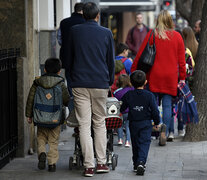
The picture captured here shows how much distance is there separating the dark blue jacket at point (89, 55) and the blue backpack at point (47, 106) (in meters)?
0.31

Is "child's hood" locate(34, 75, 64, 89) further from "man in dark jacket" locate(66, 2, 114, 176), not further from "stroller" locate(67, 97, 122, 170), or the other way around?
"stroller" locate(67, 97, 122, 170)

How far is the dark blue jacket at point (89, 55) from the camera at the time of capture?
23.7 feet

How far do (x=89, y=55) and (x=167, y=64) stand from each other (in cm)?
251

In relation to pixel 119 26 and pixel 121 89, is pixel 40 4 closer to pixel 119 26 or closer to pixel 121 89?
pixel 121 89

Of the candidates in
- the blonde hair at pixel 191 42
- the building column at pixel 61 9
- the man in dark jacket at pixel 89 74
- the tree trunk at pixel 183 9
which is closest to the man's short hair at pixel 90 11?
the man in dark jacket at pixel 89 74

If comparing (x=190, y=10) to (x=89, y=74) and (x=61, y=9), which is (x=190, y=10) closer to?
(x=61, y=9)

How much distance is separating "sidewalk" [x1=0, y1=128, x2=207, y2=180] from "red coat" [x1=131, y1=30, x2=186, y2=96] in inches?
34.2

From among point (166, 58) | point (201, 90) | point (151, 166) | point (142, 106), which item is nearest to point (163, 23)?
point (166, 58)

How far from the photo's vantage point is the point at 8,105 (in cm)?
809

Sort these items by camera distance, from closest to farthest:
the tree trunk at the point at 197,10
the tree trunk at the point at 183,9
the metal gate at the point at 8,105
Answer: the metal gate at the point at 8,105 < the tree trunk at the point at 197,10 < the tree trunk at the point at 183,9

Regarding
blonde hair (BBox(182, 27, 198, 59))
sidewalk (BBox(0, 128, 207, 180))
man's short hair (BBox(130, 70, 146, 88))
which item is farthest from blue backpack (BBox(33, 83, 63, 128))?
blonde hair (BBox(182, 27, 198, 59))

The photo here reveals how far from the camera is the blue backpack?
745 centimetres

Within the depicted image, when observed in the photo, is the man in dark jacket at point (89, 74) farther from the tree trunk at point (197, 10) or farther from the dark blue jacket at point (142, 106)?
the tree trunk at point (197, 10)

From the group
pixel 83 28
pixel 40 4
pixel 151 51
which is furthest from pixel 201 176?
pixel 40 4
